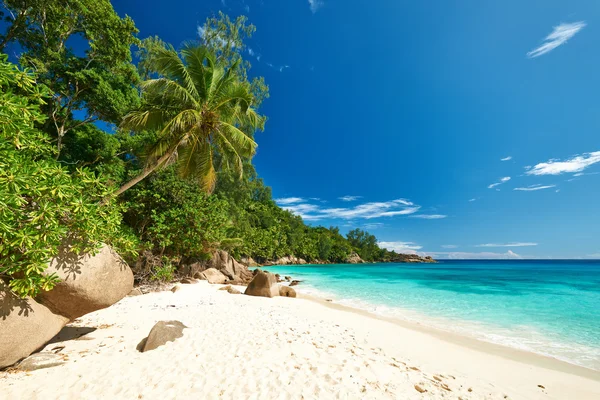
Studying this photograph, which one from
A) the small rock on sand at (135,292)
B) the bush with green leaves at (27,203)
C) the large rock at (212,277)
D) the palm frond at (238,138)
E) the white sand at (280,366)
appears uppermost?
the palm frond at (238,138)

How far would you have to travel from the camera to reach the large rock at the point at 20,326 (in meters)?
3.34

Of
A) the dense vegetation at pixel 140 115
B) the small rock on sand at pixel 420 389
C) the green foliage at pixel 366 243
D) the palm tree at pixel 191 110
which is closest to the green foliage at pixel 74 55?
the dense vegetation at pixel 140 115

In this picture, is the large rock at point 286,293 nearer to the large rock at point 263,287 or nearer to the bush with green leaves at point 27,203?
the large rock at point 263,287

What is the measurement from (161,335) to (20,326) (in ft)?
6.32

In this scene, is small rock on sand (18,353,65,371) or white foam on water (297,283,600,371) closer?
small rock on sand (18,353,65,371)

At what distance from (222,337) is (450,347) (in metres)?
5.30

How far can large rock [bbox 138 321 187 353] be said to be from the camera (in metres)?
4.41

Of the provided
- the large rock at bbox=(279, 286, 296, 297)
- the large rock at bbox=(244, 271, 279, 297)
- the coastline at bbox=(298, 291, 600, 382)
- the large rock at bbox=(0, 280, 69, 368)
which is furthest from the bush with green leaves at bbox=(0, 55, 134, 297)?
the large rock at bbox=(279, 286, 296, 297)

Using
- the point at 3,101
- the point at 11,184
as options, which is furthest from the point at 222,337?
the point at 3,101

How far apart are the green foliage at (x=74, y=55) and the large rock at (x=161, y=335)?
33.1 ft

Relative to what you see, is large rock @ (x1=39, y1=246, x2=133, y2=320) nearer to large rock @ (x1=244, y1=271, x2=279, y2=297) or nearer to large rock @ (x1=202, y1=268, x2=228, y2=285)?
large rock @ (x1=244, y1=271, x2=279, y2=297)

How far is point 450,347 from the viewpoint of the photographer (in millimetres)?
5996

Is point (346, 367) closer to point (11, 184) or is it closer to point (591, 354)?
point (11, 184)

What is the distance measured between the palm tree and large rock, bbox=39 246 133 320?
5765mm
